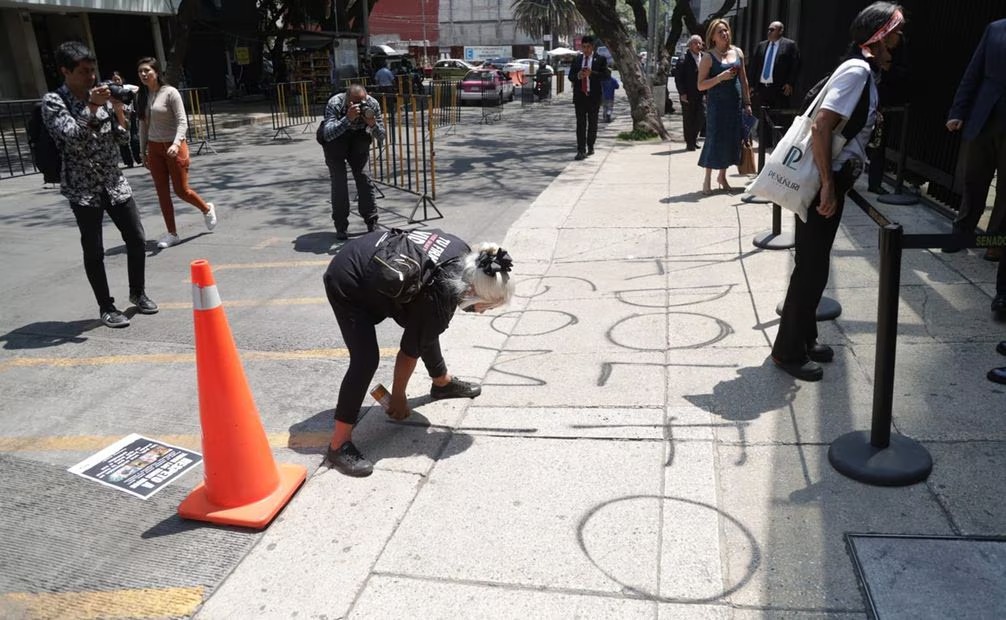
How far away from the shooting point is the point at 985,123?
195 inches

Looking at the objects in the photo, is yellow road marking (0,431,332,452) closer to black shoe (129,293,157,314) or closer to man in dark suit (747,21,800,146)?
black shoe (129,293,157,314)

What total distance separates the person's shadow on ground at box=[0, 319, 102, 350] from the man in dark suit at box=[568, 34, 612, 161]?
8.46 meters

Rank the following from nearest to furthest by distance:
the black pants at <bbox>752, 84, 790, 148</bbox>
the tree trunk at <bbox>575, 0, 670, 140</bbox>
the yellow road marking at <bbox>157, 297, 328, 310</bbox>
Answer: the yellow road marking at <bbox>157, 297, 328, 310</bbox> → the black pants at <bbox>752, 84, 790, 148</bbox> → the tree trunk at <bbox>575, 0, 670, 140</bbox>

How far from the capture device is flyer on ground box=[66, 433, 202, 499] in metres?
3.49

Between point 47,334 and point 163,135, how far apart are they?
2.91m

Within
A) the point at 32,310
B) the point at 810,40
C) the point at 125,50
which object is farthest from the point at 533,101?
the point at 32,310

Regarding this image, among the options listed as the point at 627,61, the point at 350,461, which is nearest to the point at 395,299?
the point at 350,461

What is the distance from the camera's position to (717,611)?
248 centimetres

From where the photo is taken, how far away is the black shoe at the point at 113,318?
18.2ft

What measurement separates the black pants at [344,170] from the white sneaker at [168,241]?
176 centimetres

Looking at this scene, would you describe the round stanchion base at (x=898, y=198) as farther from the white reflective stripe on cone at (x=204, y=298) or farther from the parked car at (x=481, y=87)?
the parked car at (x=481, y=87)

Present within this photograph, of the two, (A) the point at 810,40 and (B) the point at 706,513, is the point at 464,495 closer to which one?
(B) the point at 706,513

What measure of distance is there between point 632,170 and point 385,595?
30.4 ft

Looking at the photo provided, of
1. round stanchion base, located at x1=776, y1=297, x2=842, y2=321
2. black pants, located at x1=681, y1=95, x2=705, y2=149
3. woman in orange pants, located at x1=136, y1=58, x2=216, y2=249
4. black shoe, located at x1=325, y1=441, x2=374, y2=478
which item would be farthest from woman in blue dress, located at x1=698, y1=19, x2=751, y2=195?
black shoe, located at x1=325, y1=441, x2=374, y2=478
